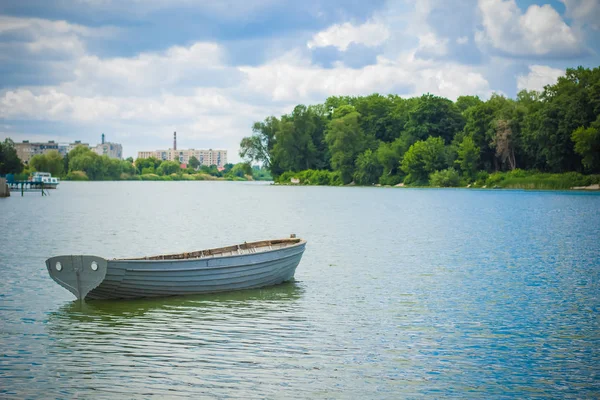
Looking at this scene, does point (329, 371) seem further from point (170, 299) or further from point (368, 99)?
point (368, 99)

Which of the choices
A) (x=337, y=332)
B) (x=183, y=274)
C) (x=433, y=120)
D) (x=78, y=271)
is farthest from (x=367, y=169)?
(x=337, y=332)

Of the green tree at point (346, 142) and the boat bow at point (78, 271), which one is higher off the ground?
the green tree at point (346, 142)

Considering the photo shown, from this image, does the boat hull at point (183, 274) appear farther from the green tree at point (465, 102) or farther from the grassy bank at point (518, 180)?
the green tree at point (465, 102)

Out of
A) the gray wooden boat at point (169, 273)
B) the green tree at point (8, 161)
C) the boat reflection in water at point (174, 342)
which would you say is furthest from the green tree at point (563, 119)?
the green tree at point (8, 161)

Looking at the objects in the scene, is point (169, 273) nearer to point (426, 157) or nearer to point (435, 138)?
point (426, 157)

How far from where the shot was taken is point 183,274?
20.0 metres

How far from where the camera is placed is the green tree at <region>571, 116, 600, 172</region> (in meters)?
97.8

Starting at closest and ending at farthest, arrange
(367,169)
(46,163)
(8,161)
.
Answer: (8,161) → (367,169) → (46,163)

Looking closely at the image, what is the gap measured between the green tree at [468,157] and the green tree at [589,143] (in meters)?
23.9

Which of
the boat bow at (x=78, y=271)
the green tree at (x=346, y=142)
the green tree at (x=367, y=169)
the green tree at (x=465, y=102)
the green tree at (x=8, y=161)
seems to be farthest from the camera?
the green tree at (x=465, y=102)

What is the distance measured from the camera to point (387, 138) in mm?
160500

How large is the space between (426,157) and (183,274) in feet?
386

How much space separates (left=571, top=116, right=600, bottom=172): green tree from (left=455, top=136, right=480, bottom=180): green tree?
23.9m

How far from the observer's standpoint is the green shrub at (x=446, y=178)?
13198cm
